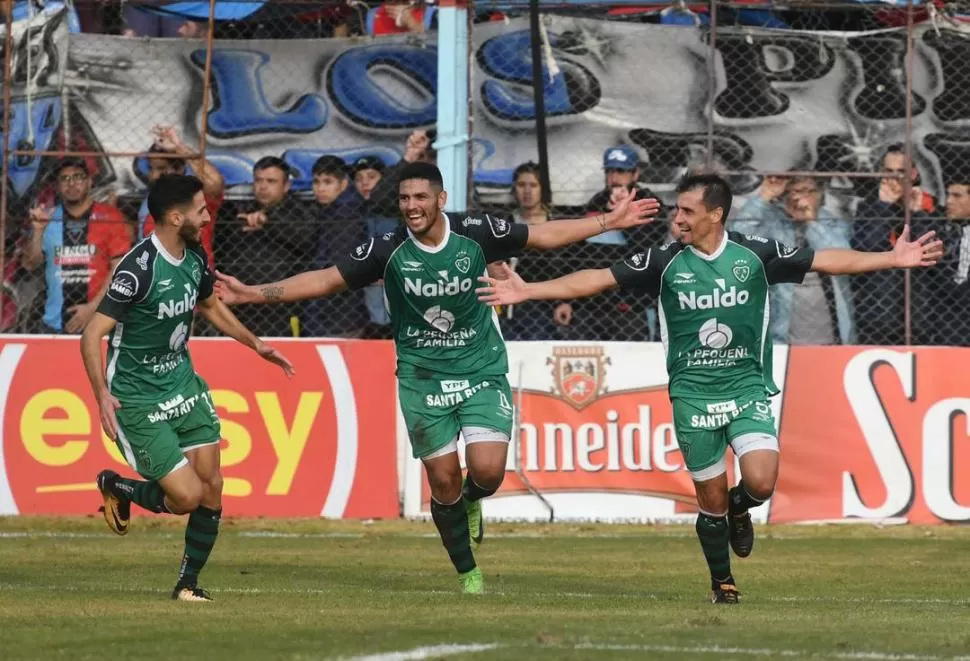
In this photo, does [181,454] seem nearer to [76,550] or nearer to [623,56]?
[76,550]

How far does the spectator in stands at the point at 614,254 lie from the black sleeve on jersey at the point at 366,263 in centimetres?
529

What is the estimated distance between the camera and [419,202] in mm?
10375

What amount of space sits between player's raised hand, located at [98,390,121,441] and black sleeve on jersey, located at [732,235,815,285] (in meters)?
3.74

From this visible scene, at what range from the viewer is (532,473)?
15.7 metres

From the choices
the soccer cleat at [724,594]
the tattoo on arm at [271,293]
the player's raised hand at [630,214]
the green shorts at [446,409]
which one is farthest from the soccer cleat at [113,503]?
the soccer cleat at [724,594]

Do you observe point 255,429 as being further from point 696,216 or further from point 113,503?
point 696,216

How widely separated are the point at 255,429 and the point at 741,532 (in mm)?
6123

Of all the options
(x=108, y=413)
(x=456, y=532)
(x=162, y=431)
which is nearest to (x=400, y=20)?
(x=456, y=532)

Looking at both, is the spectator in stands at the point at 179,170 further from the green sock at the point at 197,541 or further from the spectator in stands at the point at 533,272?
the green sock at the point at 197,541

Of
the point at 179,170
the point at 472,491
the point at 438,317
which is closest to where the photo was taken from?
the point at 438,317

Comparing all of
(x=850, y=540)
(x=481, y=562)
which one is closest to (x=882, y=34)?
(x=850, y=540)

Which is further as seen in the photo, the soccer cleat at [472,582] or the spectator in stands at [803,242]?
the spectator in stands at [803,242]

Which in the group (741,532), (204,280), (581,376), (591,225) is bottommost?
(581,376)

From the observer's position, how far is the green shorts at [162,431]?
10133mm
